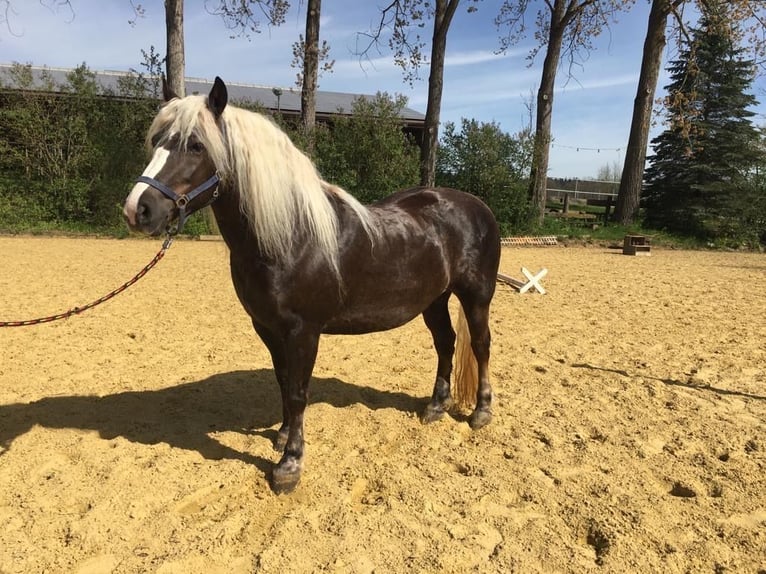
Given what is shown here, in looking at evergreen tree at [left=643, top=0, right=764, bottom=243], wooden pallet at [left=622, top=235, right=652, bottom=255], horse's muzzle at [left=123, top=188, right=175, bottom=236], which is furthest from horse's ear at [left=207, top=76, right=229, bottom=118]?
evergreen tree at [left=643, top=0, right=764, bottom=243]

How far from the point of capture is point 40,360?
4.50 metres

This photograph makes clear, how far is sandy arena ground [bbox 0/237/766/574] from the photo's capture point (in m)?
2.22

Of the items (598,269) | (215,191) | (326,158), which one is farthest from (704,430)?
(326,158)

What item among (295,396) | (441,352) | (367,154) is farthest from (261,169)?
(367,154)

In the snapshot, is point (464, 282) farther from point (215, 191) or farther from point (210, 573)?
point (210, 573)

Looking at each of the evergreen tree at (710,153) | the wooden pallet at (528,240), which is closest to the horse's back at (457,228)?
the wooden pallet at (528,240)

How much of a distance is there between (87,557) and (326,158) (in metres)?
13.9

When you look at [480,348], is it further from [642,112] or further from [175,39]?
[642,112]

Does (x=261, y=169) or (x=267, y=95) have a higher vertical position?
(x=267, y=95)

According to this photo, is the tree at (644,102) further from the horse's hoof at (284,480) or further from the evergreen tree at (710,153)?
the horse's hoof at (284,480)

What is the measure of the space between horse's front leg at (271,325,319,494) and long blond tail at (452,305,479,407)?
1436 mm

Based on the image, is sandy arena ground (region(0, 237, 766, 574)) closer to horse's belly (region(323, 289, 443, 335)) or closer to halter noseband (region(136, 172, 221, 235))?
horse's belly (region(323, 289, 443, 335))

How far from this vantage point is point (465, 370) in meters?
3.80

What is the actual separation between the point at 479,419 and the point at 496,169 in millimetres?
13306
